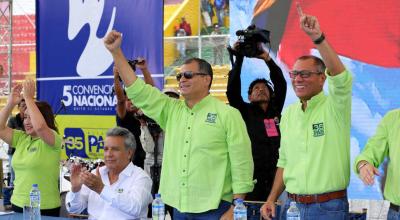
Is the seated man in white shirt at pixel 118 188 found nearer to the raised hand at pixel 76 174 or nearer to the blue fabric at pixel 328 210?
the raised hand at pixel 76 174

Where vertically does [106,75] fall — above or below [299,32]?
below

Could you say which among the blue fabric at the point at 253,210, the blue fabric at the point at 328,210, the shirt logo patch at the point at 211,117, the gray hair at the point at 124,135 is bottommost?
the blue fabric at the point at 253,210

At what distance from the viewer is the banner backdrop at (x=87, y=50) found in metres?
5.72

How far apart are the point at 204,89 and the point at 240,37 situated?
1154 millimetres

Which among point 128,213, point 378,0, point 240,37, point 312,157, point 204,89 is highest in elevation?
point 378,0

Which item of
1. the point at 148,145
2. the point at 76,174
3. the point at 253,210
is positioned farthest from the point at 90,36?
the point at 253,210

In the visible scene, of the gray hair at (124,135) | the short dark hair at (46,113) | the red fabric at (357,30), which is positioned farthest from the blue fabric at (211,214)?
the red fabric at (357,30)

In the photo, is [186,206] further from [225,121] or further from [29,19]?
[29,19]

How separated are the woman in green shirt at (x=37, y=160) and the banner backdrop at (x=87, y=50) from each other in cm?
167

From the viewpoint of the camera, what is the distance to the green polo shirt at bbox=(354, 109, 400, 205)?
2.75m

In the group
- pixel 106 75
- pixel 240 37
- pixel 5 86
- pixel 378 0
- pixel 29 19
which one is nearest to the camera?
pixel 240 37

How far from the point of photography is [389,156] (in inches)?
111

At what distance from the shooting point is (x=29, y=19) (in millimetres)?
11719

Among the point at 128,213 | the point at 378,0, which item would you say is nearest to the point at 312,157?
the point at 128,213
